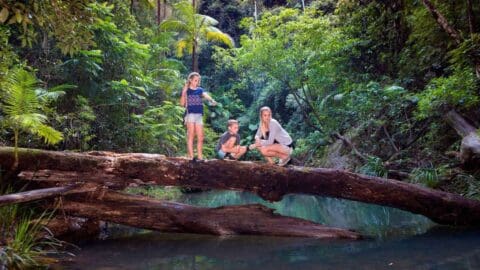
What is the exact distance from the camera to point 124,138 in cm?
Answer: 1170

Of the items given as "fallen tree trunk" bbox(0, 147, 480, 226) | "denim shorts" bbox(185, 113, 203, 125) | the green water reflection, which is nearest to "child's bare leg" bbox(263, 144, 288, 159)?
"fallen tree trunk" bbox(0, 147, 480, 226)

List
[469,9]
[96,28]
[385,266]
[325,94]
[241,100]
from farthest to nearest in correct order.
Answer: [241,100], [325,94], [96,28], [469,9], [385,266]

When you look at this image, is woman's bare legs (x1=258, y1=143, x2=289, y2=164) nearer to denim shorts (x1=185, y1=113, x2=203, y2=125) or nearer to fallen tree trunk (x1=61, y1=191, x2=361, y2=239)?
fallen tree trunk (x1=61, y1=191, x2=361, y2=239)

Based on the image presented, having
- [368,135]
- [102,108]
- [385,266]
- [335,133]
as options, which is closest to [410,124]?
[368,135]

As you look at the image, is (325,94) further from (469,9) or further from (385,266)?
(385,266)

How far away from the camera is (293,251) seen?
18.2 ft

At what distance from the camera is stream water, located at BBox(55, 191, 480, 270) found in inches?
187

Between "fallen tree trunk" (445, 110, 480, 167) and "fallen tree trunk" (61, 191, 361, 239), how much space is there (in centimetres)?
343

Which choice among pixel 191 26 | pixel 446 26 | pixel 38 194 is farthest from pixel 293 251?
pixel 191 26

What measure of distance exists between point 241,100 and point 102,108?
15292mm

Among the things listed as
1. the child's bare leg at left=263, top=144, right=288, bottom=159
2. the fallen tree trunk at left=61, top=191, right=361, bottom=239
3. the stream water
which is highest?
the child's bare leg at left=263, top=144, right=288, bottom=159

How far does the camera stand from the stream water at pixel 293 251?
4754mm

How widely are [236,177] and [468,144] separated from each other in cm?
448

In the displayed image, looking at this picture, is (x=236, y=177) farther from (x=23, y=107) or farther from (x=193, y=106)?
(x=23, y=107)
